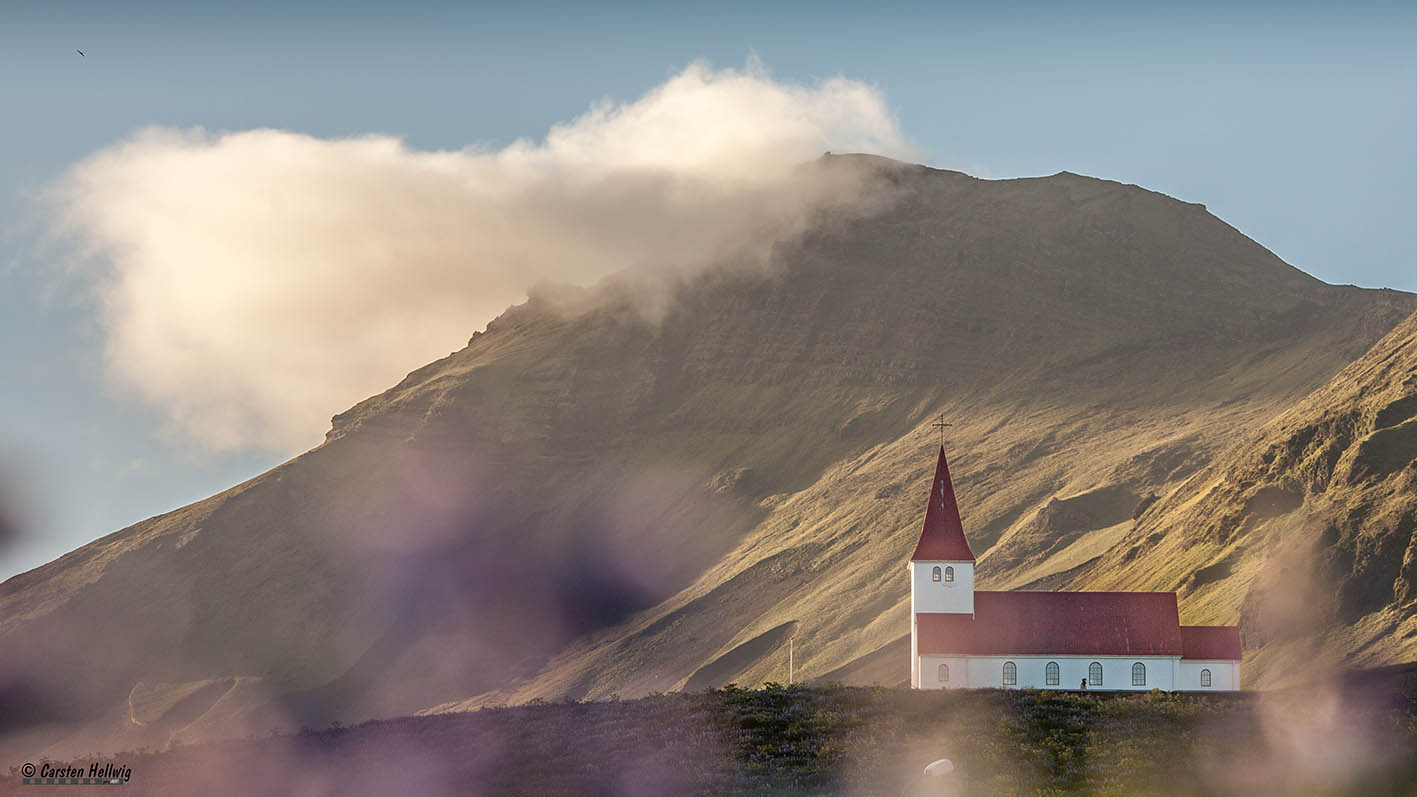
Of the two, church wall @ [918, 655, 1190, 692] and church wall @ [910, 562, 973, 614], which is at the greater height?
church wall @ [910, 562, 973, 614]

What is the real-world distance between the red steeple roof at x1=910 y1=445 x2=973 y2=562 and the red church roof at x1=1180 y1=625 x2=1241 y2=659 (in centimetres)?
1022

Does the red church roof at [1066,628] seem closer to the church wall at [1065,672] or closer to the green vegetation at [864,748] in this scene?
the church wall at [1065,672]

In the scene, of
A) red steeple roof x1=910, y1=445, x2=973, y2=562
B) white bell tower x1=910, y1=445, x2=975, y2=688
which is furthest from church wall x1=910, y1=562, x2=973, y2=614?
red steeple roof x1=910, y1=445, x2=973, y2=562

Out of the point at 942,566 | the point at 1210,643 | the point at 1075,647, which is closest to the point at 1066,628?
the point at 1075,647

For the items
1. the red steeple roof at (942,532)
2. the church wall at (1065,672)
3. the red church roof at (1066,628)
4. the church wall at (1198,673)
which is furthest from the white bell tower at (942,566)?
the church wall at (1198,673)

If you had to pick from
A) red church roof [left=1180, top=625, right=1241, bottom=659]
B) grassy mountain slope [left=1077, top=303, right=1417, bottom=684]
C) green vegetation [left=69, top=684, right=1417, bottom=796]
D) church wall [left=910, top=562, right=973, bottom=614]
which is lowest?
green vegetation [left=69, top=684, right=1417, bottom=796]

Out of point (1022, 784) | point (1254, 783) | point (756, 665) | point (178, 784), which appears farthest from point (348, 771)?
point (756, 665)

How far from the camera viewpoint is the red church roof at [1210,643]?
78.6 metres

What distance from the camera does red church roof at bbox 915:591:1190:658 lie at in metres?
77.9

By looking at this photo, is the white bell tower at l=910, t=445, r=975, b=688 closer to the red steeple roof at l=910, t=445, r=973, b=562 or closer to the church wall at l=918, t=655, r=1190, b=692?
the red steeple roof at l=910, t=445, r=973, b=562

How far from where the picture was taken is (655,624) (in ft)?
596

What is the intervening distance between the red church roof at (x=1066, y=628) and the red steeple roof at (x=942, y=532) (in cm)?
358

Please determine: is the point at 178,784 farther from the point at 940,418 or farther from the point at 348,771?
the point at 940,418

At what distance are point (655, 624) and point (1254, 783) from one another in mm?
130985
